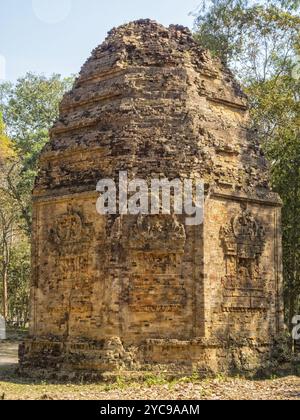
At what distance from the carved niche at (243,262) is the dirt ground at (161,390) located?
6.01 feet

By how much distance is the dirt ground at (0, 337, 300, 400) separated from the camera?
1077 cm

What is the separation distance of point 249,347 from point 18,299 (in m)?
26.5

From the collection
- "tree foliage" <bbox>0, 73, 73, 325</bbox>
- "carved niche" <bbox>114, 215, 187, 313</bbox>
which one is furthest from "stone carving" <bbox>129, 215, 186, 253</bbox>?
"tree foliage" <bbox>0, 73, 73, 325</bbox>

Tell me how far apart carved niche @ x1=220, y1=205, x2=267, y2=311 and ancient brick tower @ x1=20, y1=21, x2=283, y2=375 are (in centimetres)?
3

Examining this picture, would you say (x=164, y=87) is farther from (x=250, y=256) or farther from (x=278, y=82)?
(x=278, y=82)

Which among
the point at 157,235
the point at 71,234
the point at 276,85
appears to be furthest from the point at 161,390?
the point at 276,85

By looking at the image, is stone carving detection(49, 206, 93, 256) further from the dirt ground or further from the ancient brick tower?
the dirt ground

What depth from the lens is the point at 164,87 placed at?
14.4m

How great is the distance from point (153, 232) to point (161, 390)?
11.2 feet

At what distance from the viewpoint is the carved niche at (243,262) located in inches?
546

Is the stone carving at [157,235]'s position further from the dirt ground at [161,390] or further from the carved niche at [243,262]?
the dirt ground at [161,390]

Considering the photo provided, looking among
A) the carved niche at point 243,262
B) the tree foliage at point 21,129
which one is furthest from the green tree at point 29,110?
the carved niche at point 243,262

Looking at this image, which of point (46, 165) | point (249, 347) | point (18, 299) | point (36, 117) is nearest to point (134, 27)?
point (46, 165)

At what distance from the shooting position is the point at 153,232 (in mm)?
13125
